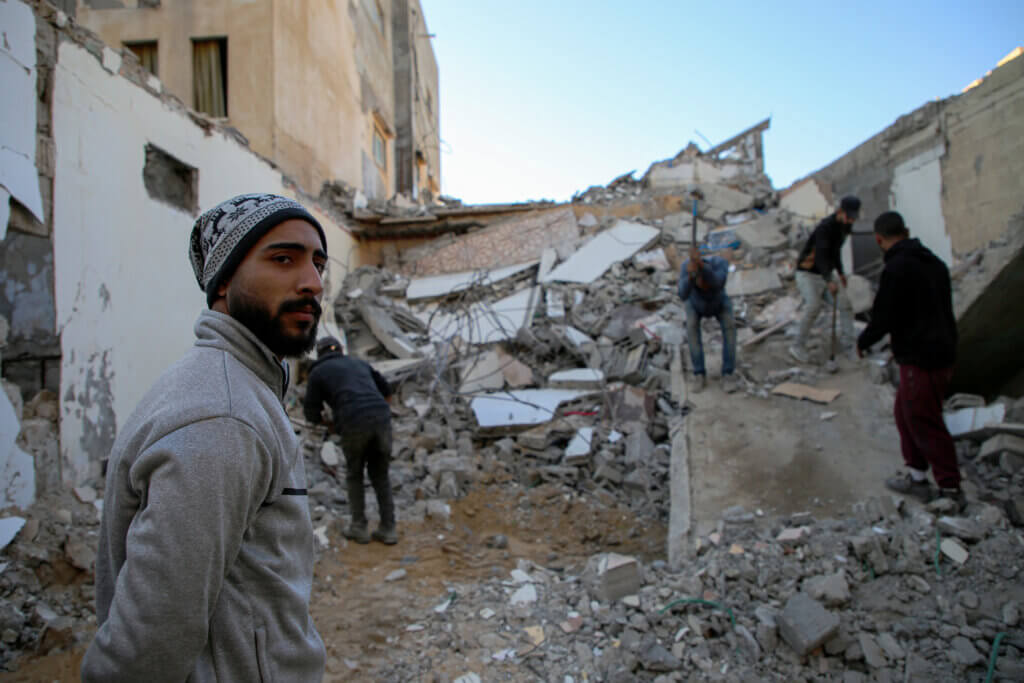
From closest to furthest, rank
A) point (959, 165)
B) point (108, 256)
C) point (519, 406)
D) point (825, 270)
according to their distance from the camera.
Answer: point (108, 256) < point (825, 270) < point (519, 406) < point (959, 165)

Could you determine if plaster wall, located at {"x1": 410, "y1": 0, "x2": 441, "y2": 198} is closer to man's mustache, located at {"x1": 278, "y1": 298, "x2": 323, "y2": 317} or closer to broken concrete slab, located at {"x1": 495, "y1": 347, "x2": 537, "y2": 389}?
broken concrete slab, located at {"x1": 495, "y1": 347, "x2": 537, "y2": 389}

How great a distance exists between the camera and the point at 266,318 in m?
1.19

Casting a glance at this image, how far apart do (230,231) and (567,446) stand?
5.44 metres

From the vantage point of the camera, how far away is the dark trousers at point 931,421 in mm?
3510

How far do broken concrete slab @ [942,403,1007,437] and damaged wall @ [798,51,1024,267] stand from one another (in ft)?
10.4

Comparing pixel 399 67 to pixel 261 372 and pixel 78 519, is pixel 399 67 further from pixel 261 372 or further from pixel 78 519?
pixel 261 372

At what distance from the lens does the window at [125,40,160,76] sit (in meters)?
10.4

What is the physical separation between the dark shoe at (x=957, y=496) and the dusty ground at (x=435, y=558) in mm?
1939

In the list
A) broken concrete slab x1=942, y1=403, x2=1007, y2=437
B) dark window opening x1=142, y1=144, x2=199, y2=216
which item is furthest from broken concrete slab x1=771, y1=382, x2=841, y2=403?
dark window opening x1=142, y1=144, x2=199, y2=216

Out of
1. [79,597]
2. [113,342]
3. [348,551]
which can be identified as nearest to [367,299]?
[113,342]

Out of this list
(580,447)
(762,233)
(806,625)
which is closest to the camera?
(806,625)

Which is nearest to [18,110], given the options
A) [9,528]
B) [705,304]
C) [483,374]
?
[9,528]

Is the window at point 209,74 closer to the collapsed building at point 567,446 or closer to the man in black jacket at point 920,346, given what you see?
the collapsed building at point 567,446

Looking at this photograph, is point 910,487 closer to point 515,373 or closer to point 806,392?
point 806,392
